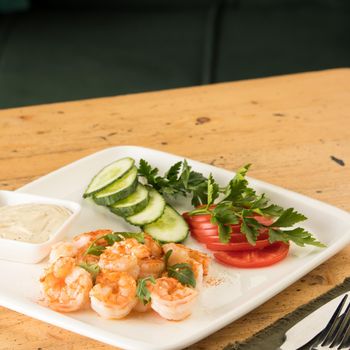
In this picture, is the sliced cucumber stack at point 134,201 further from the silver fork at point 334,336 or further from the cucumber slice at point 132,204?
the silver fork at point 334,336

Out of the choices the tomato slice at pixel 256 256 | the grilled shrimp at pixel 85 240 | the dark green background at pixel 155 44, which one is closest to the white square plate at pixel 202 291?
the tomato slice at pixel 256 256

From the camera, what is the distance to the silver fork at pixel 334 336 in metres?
1.33

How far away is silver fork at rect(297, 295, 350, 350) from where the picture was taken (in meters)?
1.33

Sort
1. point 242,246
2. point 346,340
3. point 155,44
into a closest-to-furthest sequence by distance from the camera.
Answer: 1. point 346,340
2. point 242,246
3. point 155,44

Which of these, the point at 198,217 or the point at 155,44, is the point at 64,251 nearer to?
the point at 198,217

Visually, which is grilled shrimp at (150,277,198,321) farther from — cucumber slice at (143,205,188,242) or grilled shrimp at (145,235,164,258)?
cucumber slice at (143,205,188,242)

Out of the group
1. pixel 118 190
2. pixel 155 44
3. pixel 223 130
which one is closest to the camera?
pixel 118 190

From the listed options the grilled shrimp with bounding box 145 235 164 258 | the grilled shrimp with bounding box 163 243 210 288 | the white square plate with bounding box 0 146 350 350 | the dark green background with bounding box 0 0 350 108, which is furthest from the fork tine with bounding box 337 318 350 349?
the dark green background with bounding box 0 0 350 108

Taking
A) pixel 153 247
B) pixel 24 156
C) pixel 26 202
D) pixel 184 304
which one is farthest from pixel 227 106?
pixel 184 304

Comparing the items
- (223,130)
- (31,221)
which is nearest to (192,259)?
(31,221)

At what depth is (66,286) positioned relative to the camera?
1.47m

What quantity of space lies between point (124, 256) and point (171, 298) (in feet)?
0.42

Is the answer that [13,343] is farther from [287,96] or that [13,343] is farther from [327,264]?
[287,96]

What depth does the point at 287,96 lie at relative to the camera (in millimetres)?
2713
